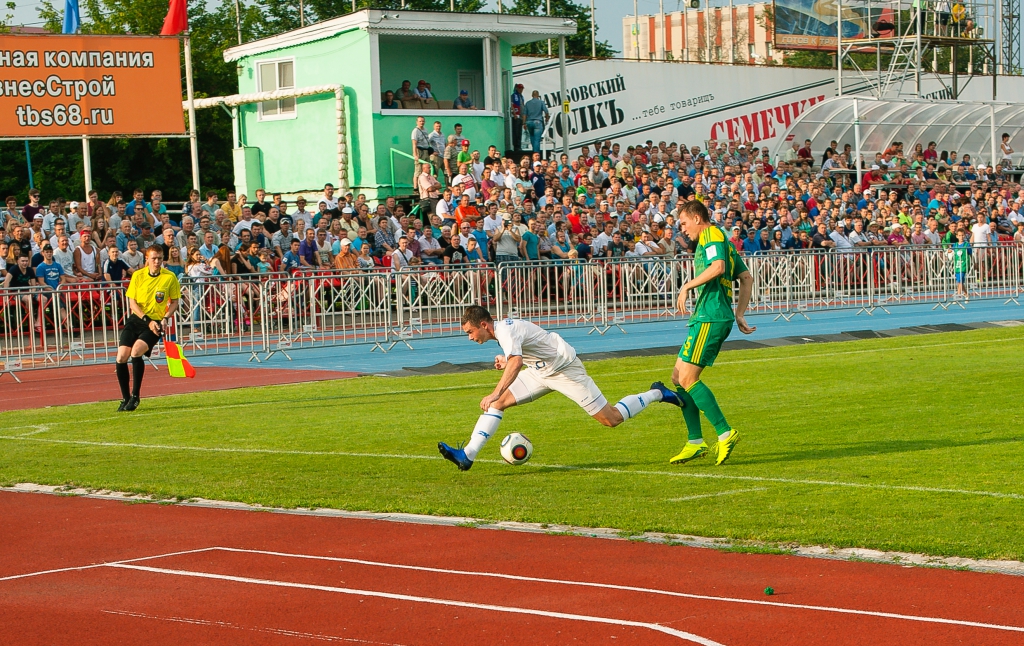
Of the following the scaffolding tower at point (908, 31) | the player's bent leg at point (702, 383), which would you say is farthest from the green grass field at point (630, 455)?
the scaffolding tower at point (908, 31)

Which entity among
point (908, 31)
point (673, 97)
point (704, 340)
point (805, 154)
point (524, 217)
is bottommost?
point (704, 340)

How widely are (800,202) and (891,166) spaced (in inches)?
379

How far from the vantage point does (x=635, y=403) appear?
10.8 m

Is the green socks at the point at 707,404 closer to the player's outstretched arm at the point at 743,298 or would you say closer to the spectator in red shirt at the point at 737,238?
the player's outstretched arm at the point at 743,298

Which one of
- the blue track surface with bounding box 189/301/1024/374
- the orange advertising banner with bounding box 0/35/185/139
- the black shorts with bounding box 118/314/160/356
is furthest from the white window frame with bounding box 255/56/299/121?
the black shorts with bounding box 118/314/160/356

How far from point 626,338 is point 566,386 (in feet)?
44.2

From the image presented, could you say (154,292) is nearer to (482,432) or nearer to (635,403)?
(482,432)

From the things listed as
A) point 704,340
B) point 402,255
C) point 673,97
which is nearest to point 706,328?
point 704,340

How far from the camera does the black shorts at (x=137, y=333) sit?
15.2 m

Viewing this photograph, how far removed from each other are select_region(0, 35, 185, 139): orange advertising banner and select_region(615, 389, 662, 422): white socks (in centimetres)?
1954

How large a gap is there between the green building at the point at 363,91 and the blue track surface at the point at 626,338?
35.0 ft

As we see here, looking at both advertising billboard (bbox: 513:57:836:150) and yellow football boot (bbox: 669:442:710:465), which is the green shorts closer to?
yellow football boot (bbox: 669:442:710:465)

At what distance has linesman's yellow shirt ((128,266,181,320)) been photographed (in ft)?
50.0

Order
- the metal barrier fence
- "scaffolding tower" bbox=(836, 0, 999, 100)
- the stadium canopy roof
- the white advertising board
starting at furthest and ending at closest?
"scaffolding tower" bbox=(836, 0, 999, 100)
the stadium canopy roof
the white advertising board
the metal barrier fence
